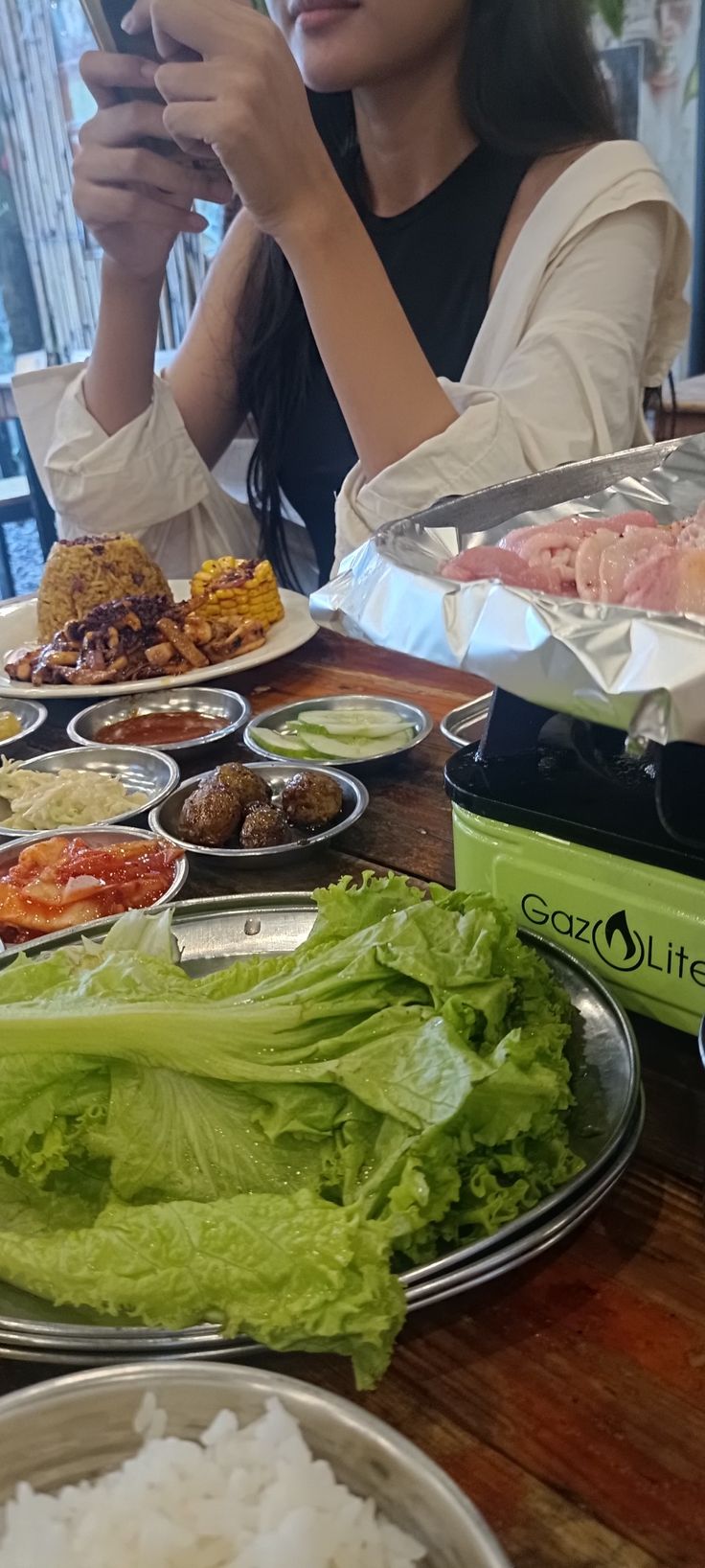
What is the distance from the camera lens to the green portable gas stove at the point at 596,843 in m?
0.75

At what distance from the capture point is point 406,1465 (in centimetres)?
43

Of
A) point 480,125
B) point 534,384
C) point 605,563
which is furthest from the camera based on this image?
point 480,125

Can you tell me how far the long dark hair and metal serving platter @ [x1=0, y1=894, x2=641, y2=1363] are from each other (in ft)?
5.79

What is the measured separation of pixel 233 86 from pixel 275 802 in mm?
1120

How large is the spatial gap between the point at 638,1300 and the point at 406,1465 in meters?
0.24

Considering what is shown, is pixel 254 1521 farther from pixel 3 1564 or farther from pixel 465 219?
pixel 465 219

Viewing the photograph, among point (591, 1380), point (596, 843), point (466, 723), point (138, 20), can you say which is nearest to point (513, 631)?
point (596, 843)

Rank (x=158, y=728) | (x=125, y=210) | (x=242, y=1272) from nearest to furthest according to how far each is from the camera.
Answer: (x=242, y=1272)
(x=158, y=728)
(x=125, y=210)

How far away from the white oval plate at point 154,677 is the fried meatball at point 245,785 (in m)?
0.36

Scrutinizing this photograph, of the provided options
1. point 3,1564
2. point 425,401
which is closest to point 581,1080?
point 3,1564

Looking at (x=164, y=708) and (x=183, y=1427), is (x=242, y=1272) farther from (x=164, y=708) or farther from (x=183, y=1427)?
(x=164, y=708)

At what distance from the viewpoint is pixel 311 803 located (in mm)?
1187

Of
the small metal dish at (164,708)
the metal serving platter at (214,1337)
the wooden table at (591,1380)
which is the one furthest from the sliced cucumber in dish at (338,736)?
the metal serving platter at (214,1337)

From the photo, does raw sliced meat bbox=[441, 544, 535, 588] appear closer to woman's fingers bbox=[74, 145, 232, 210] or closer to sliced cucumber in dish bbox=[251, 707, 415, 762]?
sliced cucumber in dish bbox=[251, 707, 415, 762]
